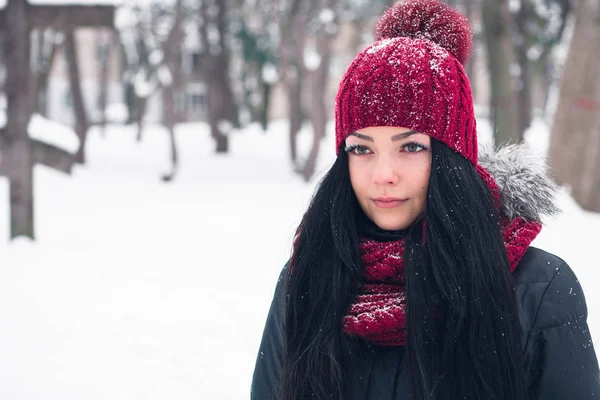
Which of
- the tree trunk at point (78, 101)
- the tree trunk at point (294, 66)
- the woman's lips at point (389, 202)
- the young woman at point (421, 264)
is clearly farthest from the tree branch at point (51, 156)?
the tree trunk at point (78, 101)

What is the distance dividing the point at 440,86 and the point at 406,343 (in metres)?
0.63

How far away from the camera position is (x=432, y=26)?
1.92m

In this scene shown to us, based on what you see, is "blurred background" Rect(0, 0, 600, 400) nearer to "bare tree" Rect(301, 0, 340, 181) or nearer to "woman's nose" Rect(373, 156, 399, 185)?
"bare tree" Rect(301, 0, 340, 181)

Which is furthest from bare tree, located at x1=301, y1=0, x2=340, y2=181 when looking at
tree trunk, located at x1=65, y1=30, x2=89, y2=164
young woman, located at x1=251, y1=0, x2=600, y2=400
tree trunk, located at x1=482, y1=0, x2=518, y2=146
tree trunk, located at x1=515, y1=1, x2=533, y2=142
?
young woman, located at x1=251, y1=0, x2=600, y2=400

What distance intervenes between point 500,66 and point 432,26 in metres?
7.67

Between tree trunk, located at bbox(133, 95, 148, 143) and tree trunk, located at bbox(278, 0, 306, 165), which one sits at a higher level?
tree trunk, located at bbox(278, 0, 306, 165)

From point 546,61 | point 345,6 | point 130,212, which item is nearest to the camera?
point 130,212

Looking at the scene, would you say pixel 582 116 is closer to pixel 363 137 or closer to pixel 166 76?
pixel 363 137

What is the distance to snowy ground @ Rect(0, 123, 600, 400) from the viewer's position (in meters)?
3.88

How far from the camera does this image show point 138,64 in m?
31.4

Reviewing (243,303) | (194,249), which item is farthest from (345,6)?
(243,303)

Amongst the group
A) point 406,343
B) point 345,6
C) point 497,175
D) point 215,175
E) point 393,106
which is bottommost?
point 215,175

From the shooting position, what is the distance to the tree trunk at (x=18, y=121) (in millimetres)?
7234

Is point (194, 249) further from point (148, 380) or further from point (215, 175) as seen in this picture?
point (215, 175)
